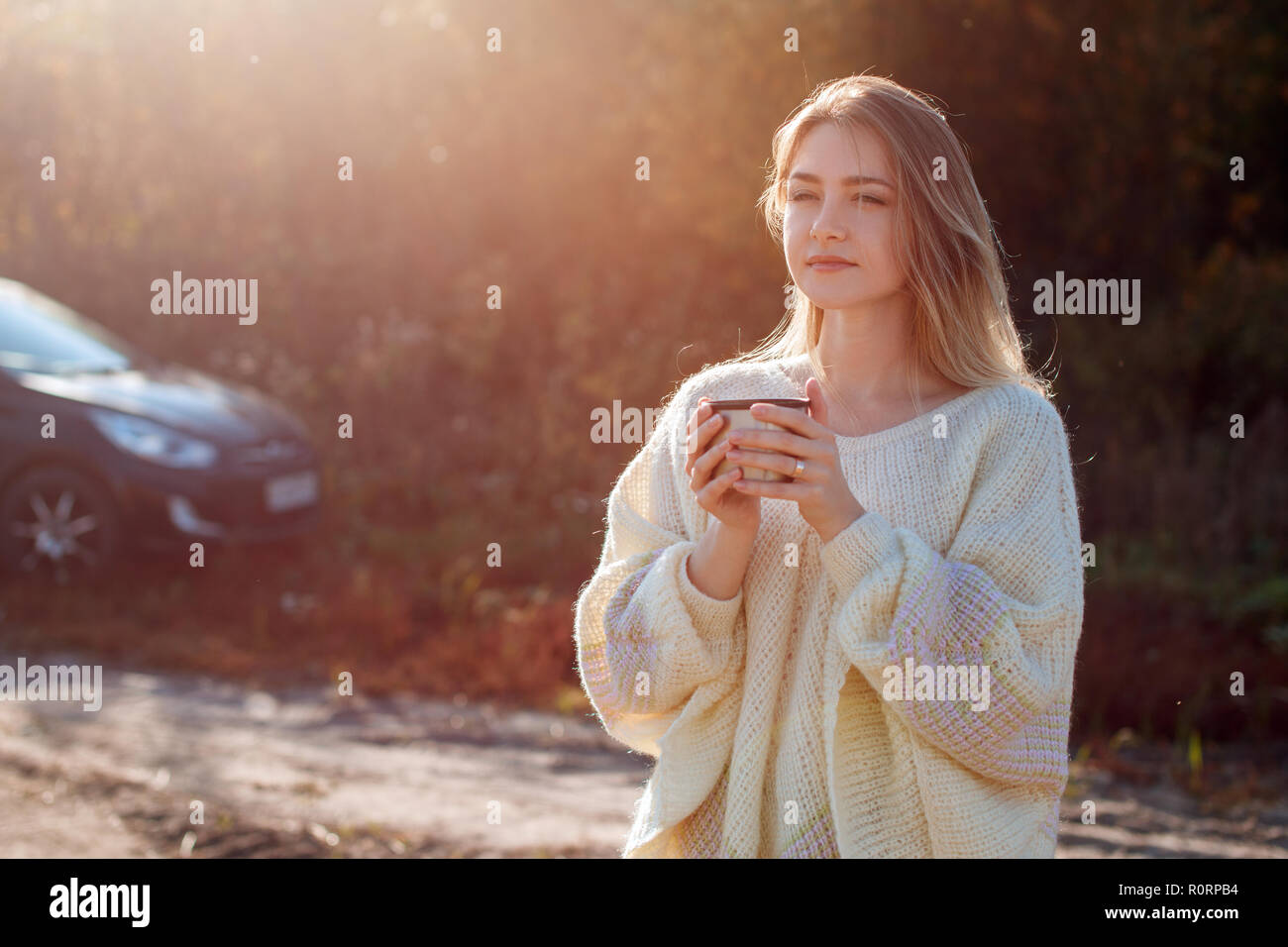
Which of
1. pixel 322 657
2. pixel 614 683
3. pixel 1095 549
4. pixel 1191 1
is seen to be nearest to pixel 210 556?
pixel 322 657

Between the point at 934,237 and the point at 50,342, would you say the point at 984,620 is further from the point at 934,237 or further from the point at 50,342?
the point at 50,342

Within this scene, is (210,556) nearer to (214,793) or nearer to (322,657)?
(322,657)

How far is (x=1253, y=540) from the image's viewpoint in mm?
7652

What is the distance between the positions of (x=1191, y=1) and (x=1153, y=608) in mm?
5433

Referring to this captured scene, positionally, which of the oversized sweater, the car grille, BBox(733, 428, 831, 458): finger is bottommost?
the oversized sweater

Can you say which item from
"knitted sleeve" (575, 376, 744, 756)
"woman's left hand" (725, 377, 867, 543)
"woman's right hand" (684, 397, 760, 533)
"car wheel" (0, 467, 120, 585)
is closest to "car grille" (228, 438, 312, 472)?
"car wheel" (0, 467, 120, 585)

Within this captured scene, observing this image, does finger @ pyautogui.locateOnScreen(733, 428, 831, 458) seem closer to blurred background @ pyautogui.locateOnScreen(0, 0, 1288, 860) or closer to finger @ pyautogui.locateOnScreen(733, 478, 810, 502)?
finger @ pyautogui.locateOnScreen(733, 478, 810, 502)

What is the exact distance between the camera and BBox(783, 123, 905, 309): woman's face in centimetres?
220

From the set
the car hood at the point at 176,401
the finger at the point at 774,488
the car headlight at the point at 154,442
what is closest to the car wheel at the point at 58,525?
the car headlight at the point at 154,442

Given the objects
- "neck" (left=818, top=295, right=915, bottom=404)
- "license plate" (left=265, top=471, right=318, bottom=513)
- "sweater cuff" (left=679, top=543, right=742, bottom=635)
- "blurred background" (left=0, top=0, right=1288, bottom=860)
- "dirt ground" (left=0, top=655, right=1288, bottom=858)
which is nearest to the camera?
"sweater cuff" (left=679, top=543, right=742, bottom=635)

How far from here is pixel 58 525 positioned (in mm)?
7363

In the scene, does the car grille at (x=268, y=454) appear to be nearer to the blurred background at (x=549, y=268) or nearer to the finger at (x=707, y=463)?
the blurred background at (x=549, y=268)

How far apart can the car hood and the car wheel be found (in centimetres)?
51

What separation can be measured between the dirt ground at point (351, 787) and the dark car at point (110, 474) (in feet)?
4.47
